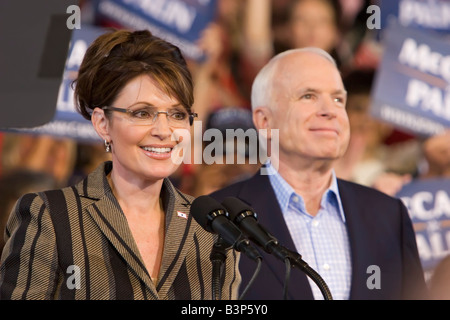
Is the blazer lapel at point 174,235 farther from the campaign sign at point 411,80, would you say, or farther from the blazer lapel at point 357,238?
the campaign sign at point 411,80

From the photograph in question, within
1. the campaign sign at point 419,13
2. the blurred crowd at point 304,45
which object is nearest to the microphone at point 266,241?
the blurred crowd at point 304,45

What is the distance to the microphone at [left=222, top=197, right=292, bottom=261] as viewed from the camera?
1592 mm

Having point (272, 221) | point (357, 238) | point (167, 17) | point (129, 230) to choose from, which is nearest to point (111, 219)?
point (129, 230)

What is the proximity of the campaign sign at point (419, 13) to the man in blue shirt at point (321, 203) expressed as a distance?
6.99 ft

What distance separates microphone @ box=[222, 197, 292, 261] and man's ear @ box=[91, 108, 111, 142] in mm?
543

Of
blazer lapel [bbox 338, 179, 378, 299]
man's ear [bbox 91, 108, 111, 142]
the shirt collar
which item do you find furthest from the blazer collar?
blazer lapel [bbox 338, 179, 378, 299]

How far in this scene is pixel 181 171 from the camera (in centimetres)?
418

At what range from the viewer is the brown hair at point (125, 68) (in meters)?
2.02

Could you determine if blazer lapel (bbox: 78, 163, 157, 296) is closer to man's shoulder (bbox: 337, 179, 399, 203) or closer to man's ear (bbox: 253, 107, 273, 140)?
man's ear (bbox: 253, 107, 273, 140)

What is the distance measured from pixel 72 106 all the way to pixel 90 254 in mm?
1931

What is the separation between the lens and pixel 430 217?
4238 mm

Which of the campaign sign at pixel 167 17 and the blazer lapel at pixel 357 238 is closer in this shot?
the blazer lapel at pixel 357 238
